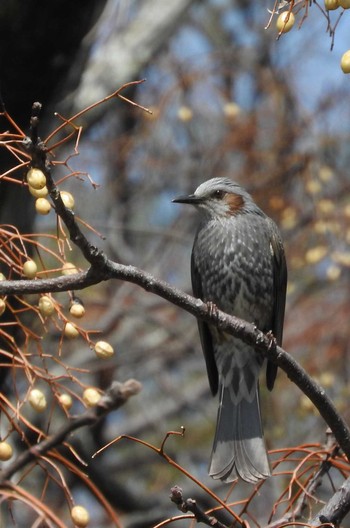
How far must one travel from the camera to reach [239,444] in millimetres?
4199

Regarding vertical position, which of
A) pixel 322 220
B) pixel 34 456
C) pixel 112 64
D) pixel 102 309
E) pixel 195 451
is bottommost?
pixel 195 451

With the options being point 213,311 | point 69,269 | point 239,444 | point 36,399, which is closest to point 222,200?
point 239,444

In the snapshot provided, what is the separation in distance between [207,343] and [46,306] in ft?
7.05

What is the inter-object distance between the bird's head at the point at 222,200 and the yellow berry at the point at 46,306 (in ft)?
7.46

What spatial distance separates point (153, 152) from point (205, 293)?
10.6 ft

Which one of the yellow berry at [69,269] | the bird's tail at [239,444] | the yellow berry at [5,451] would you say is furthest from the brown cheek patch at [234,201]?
the yellow berry at [5,451]

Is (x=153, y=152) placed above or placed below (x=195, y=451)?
above

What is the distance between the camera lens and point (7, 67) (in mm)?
4133

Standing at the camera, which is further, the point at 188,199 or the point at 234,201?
the point at 234,201

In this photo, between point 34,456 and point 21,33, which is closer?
point 34,456

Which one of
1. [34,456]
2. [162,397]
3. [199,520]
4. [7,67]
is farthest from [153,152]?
[34,456]

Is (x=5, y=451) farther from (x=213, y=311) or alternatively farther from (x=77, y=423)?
(x=77, y=423)

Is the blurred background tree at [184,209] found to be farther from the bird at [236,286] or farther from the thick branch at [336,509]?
the thick branch at [336,509]

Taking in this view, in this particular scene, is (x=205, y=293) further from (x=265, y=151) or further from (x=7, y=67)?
(x=265, y=151)
